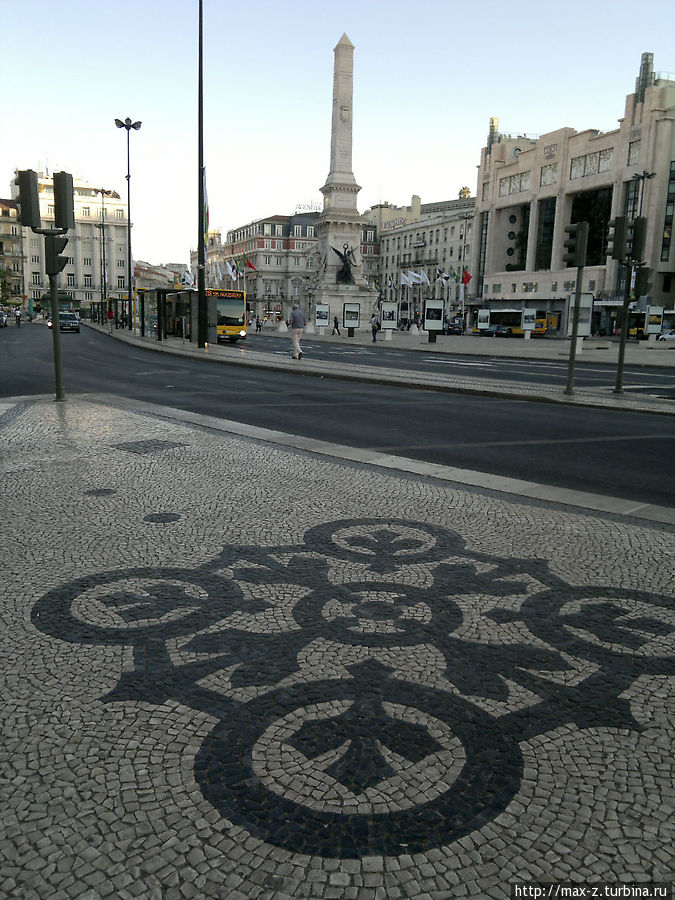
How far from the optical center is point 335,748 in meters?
2.42

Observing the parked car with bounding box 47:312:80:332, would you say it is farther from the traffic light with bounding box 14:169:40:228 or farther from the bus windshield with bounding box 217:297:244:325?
the traffic light with bounding box 14:169:40:228

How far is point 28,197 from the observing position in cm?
1003

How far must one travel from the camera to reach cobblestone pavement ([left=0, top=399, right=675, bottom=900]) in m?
1.95

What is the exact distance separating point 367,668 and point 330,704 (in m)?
0.33

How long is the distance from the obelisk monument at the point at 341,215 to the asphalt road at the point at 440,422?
5383cm

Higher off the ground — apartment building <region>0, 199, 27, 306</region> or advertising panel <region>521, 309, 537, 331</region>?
apartment building <region>0, 199, 27, 306</region>

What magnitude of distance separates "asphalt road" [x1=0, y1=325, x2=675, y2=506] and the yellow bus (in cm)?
2311

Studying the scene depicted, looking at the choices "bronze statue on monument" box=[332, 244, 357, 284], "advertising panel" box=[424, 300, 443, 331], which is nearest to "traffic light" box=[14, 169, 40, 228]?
"advertising panel" box=[424, 300, 443, 331]

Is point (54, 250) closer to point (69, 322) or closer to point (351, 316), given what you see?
point (69, 322)

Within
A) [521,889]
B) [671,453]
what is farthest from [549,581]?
[671,453]

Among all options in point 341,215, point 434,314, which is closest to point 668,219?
point 341,215

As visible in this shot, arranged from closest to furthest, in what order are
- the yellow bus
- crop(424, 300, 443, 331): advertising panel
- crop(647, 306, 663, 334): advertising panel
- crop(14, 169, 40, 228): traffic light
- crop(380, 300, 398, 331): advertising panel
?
1. crop(14, 169, 40, 228): traffic light
2. the yellow bus
3. crop(647, 306, 663, 334): advertising panel
4. crop(424, 300, 443, 331): advertising panel
5. crop(380, 300, 398, 331): advertising panel

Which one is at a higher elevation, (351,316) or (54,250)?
(54,250)

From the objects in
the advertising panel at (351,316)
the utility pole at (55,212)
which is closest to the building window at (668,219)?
the advertising panel at (351,316)
